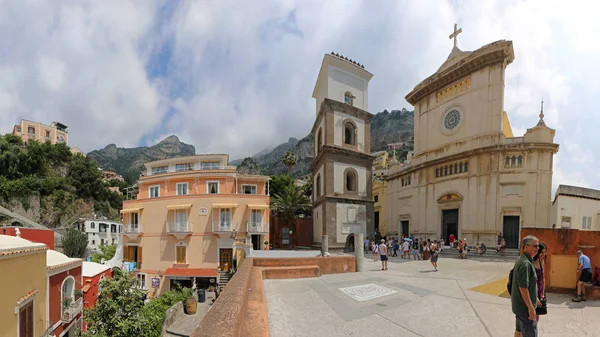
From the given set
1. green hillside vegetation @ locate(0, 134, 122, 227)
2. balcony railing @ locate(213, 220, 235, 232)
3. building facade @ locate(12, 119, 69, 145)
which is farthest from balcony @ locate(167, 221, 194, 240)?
building facade @ locate(12, 119, 69, 145)

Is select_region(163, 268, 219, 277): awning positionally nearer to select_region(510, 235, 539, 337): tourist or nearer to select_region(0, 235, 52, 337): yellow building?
select_region(0, 235, 52, 337): yellow building

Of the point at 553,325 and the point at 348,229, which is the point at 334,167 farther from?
the point at 553,325

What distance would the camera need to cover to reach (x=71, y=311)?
14.0m

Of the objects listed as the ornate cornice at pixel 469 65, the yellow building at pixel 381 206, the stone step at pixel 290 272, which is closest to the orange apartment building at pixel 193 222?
the stone step at pixel 290 272

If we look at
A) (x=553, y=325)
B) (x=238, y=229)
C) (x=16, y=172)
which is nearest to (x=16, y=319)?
(x=553, y=325)

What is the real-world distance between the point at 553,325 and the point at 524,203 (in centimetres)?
1963

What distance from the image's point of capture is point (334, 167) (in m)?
23.4

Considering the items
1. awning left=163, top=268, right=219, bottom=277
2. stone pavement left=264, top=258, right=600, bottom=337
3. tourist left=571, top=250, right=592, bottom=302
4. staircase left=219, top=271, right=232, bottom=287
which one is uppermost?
tourist left=571, top=250, right=592, bottom=302

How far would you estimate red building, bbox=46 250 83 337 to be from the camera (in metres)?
12.3

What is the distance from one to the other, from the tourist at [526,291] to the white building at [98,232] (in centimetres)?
5180

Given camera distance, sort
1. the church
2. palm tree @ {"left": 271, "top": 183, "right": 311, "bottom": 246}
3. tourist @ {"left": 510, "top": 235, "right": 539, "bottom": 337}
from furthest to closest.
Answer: palm tree @ {"left": 271, "top": 183, "right": 311, "bottom": 246} → the church → tourist @ {"left": 510, "top": 235, "right": 539, "bottom": 337}

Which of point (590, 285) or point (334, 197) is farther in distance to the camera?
point (334, 197)

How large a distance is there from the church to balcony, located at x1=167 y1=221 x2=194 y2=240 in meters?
21.8

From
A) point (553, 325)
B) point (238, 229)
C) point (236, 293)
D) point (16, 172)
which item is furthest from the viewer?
point (16, 172)
